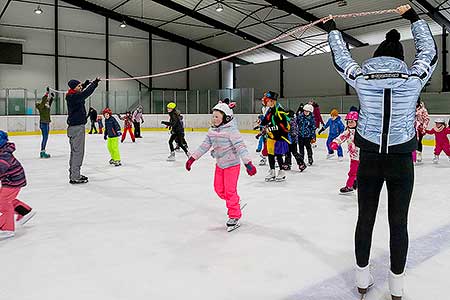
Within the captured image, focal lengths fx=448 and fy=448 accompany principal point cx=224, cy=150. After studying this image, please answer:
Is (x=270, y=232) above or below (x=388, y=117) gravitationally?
below

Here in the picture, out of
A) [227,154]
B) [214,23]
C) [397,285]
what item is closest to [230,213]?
[227,154]

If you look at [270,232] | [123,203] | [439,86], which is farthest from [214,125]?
[439,86]

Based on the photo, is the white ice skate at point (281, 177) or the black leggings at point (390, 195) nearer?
the black leggings at point (390, 195)

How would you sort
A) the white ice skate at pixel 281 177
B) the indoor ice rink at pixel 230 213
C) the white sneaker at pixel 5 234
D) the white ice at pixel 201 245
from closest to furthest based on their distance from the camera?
1. the indoor ice rink at pixel 230 213
2. the white ice at pixel 201 245
3. the white sneaker at pixel 5 234
4. the white ice skate at pixel 281 177

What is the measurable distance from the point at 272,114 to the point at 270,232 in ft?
10.6

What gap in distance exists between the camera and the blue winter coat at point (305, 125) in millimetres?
9000

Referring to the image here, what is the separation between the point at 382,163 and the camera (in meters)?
Answer: 2.45

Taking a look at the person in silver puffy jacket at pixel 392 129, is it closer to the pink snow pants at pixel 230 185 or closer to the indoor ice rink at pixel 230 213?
the indoor ice rink at pixel 230 213

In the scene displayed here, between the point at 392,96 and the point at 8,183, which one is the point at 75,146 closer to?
the point at 8,183

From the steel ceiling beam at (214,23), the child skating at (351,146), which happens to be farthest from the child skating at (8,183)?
the steel ceiling beam at (214,23)

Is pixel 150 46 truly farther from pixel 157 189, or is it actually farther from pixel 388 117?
pixel 388 117

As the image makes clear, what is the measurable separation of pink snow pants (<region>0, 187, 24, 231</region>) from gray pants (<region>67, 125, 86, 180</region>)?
9.48 feet

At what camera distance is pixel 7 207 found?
151 inches

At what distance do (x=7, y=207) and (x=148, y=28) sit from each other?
26.0 metres
